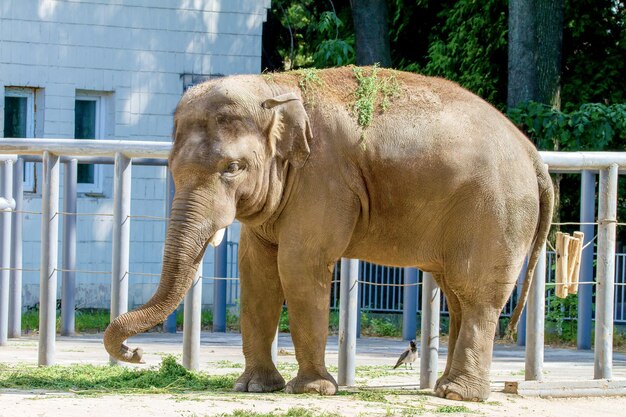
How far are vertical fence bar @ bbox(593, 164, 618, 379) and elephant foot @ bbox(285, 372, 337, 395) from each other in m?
2.37

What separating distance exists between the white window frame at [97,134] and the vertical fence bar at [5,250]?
5.51 metres

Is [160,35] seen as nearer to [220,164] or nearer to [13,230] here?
[13,230]

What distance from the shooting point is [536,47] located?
64.8 ft

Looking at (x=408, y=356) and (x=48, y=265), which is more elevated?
(x=48, y=265)

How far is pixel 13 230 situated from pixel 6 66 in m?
4.47

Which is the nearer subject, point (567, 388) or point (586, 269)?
point (567, 388)

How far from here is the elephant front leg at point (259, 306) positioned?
952 cm

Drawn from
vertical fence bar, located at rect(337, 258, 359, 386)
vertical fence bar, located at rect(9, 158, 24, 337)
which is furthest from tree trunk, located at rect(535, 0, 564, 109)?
vertical fence bar, located at rect(337, 258, 359, 386)

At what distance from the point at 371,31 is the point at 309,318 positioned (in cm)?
1349

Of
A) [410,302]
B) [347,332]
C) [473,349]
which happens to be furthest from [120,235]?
[410,302]

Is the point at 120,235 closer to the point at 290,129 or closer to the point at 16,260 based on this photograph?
the point at 290,129

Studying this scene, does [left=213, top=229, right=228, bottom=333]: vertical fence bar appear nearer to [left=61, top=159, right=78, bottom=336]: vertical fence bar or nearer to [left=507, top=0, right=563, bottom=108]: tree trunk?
[left=61, top=159, right=78, bottom=336]: vertical fence bar

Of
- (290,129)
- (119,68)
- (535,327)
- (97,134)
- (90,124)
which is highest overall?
(119,68)

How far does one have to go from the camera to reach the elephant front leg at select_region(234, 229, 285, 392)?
9.52 metres
